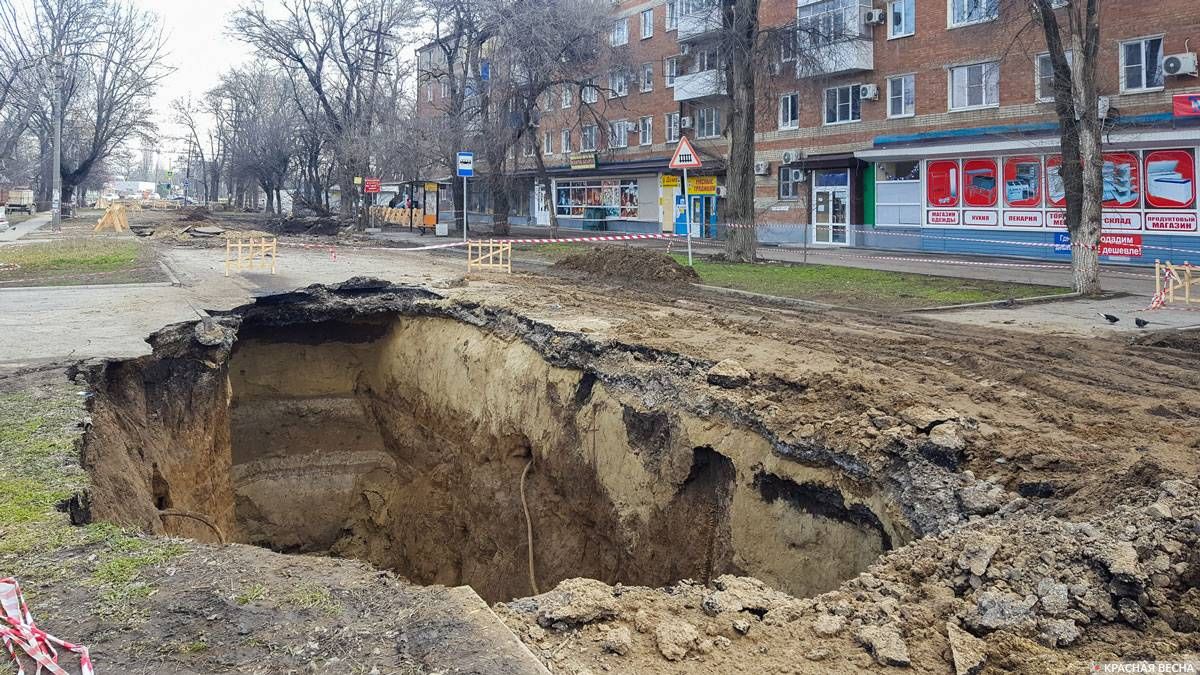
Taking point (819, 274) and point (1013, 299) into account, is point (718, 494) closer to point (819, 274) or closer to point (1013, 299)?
point (1013, 299)

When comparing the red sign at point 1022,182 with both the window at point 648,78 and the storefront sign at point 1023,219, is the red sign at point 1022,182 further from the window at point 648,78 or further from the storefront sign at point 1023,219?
the window at point 648,78

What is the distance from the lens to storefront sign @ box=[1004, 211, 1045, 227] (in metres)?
26.6

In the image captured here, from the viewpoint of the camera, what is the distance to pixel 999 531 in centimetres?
484

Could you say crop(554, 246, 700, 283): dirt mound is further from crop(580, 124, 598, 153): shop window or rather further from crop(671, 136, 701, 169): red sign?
crop(580, 124, 598, 153): shop window

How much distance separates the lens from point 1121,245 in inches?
819

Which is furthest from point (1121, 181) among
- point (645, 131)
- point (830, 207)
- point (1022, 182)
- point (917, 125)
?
point (645, 131)

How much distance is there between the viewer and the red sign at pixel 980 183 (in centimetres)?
2770

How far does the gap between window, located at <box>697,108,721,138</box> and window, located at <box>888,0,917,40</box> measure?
9953 millimetres

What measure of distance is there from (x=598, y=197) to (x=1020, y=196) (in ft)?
75.6

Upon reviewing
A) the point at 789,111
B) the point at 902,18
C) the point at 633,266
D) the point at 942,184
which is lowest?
the point at 633,266

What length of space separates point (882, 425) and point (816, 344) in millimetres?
3887

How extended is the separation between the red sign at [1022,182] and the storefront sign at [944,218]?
1.76 meters

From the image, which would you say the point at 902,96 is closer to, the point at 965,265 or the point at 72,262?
the point at 965,265

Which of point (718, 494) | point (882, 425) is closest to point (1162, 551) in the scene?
point (882, 425)
